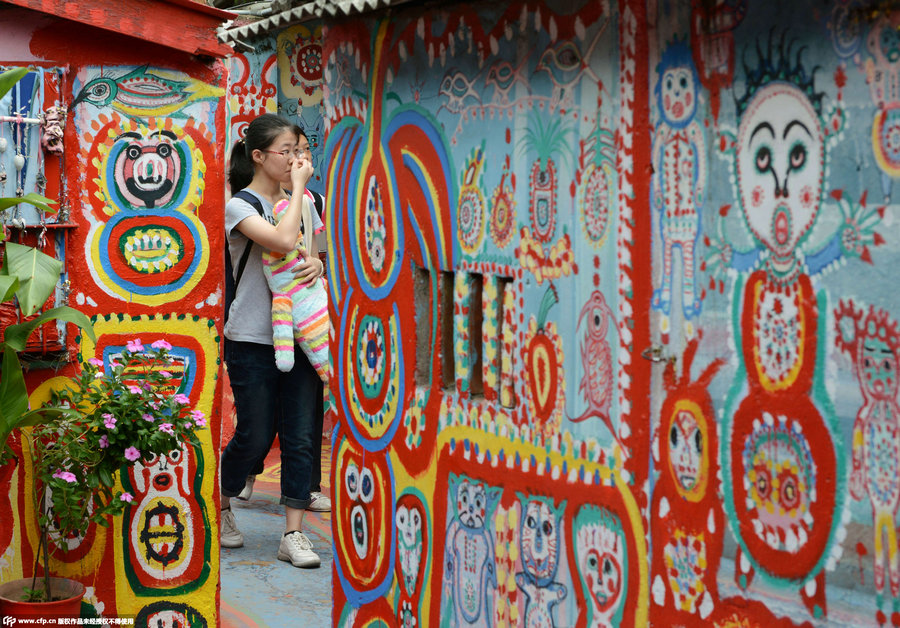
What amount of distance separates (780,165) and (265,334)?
10.5 feet

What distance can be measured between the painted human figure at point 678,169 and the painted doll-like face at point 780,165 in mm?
179

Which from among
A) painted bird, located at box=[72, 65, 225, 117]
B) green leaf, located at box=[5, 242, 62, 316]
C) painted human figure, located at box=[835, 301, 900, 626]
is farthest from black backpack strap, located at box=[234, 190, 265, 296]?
painted human figure, located at box=[835, 301, 900, 626]

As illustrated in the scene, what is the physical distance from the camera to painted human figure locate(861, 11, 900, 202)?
8.94 feet

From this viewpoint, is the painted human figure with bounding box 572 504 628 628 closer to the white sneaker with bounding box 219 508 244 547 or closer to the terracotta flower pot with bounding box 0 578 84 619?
the terracotta flower pot with bounding box 0 578 84 619

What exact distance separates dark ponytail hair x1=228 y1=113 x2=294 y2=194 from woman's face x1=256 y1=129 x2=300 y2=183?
0.02 m

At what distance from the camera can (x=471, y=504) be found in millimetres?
4324

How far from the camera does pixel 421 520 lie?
4.58 meters

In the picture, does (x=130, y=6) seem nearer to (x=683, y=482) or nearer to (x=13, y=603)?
(x=13, y=603)

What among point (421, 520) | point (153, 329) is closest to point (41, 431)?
point (153, 329)

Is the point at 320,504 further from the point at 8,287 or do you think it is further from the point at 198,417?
the point at 8,287

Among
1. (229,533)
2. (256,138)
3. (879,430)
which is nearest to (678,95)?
(879,430)

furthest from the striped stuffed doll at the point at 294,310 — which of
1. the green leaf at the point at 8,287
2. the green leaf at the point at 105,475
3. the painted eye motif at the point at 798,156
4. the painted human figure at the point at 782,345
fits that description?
the painted eye motif at the point at 798,156

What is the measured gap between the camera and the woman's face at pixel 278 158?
224 inches

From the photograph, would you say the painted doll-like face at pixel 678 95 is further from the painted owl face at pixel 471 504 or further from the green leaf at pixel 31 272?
the green leaf at pixel 31 272
